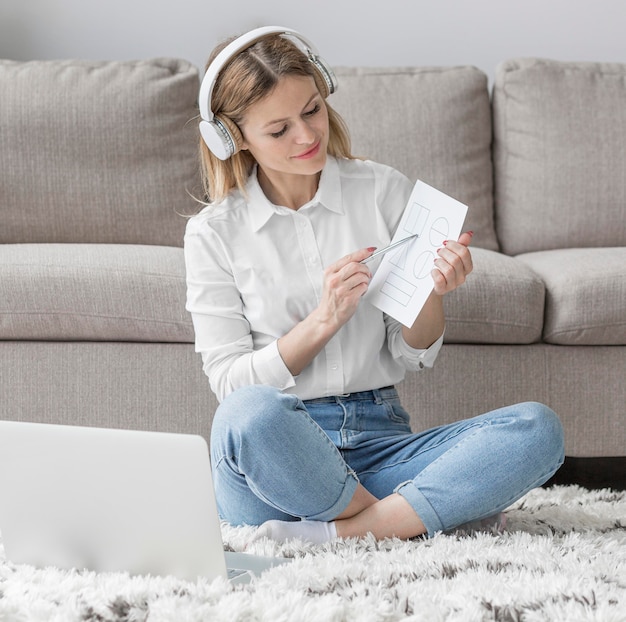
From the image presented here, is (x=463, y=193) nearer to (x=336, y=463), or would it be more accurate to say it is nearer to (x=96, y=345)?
(x=96, y=345)

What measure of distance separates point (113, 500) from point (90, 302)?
0.71 meters

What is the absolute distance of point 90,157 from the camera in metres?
2.09

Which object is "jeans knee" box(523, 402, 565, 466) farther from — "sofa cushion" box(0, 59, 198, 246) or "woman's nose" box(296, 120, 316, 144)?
"sofa cushion" box(0, 59, 198, 246)

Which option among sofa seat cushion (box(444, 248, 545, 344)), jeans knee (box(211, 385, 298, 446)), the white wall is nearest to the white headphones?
jeans knee (box(211, 385, 298, 446))

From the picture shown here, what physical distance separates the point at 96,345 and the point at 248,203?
0.47 metres

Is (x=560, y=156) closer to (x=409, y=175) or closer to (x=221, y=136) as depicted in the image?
(x=409, y=175)

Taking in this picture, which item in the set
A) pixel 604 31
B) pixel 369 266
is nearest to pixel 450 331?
pixel 369 266

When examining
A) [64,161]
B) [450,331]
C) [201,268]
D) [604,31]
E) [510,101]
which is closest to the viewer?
[201,268]

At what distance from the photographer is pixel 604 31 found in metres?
2.57

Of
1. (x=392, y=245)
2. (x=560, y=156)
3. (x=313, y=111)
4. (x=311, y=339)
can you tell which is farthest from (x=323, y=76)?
(x=560, y=156)

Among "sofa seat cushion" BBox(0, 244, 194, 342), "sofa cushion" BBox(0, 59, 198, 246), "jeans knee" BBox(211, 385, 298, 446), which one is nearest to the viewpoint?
"jeans knee" BBox(211, 385, 298, 446)

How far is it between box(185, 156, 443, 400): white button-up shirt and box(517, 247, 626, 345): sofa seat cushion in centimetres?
42

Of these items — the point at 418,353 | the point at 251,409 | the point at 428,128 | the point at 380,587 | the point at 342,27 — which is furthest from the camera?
the point at 342,27

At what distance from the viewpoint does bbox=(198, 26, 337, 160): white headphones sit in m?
1.34
